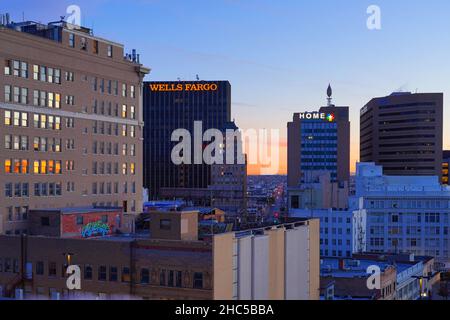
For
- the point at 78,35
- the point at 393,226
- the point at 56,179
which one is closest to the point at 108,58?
the point at 78,35

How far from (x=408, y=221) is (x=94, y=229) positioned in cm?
7306

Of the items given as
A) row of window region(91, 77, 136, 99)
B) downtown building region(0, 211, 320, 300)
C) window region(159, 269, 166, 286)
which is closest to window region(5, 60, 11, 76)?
row of window region(91, 77, 136, 99)

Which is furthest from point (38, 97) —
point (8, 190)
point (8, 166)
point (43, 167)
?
point (8, 190)

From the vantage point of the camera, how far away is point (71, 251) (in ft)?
107

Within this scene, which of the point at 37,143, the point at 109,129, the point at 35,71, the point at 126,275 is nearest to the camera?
the point at 126,275

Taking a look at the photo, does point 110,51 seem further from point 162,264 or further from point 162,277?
point 162,277

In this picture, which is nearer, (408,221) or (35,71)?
(35,71)

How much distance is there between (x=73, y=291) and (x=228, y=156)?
155 m

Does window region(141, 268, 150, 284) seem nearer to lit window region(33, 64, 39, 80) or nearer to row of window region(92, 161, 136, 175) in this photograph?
lit window region(33, 64, 39, 80)

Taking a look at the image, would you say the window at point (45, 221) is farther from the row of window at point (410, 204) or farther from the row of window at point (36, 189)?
the row of window at point (410, 204)

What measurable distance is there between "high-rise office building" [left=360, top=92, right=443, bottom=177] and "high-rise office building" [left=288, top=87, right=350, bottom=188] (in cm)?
1689

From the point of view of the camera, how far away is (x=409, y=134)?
→ 581 feet
